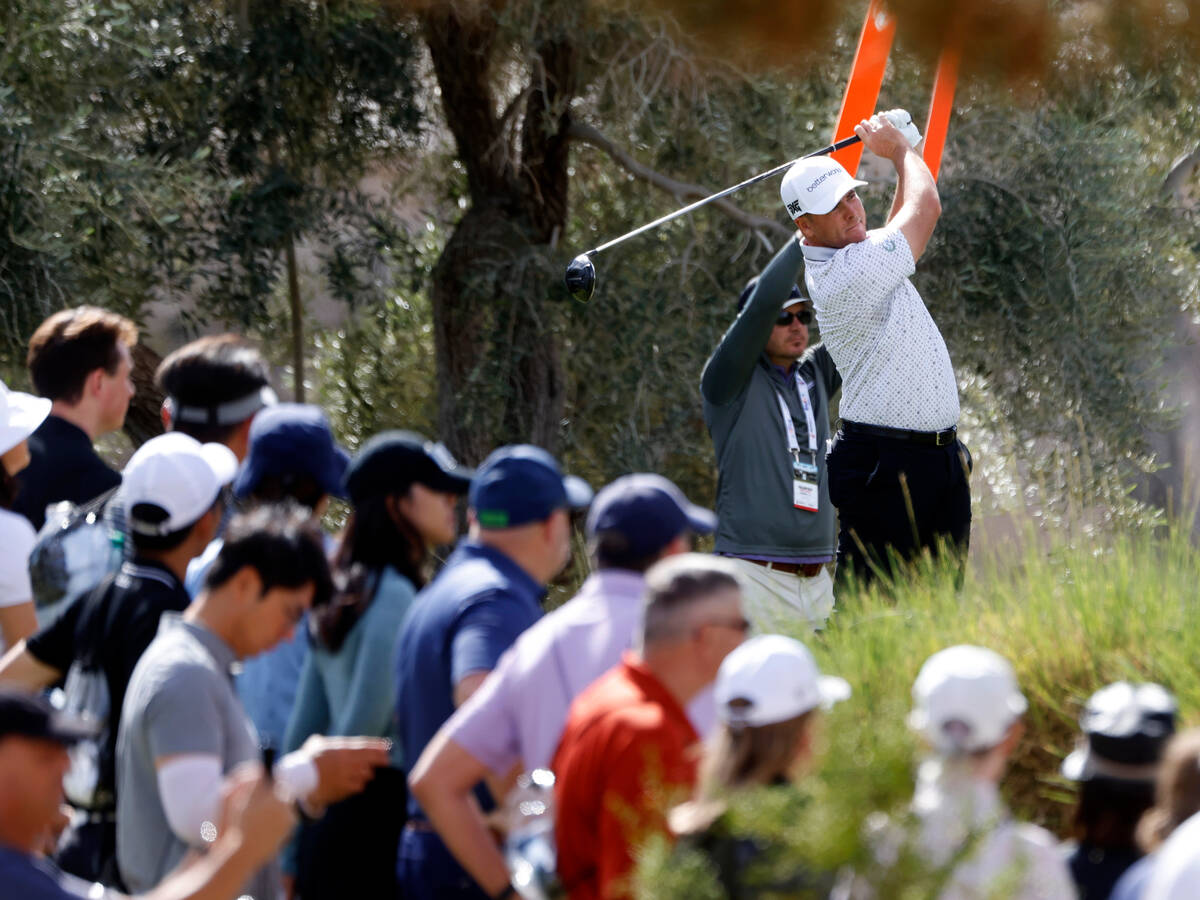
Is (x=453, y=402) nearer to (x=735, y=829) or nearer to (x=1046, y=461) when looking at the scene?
(x=1046, y=461)

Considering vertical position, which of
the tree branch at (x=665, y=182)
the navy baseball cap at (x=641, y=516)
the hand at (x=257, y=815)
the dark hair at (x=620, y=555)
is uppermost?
the tree branch at (x=665, y=182)

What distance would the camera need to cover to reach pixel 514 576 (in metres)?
3.43

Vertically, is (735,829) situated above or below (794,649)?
below

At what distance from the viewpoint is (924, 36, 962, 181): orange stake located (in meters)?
5.89

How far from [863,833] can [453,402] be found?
24.6ft

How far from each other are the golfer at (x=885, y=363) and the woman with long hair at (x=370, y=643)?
1884 millimetres

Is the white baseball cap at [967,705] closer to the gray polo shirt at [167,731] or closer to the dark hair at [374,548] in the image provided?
the gray polo shirt at [167,731]

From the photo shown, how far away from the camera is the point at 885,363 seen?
17.0 feet

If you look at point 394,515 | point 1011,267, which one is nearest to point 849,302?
point 394,515

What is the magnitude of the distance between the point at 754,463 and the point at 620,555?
2483 mm

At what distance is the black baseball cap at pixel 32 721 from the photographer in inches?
98.1

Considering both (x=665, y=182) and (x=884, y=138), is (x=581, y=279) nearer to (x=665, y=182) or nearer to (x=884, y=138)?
(x=884, y=138)

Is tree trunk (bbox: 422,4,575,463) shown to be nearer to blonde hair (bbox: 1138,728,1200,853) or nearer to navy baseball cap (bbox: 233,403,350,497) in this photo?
navy baseball cap (bbox: 233,403,350,497)

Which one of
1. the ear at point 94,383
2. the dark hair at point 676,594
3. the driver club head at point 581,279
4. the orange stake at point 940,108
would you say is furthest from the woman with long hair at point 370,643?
the orange stake at point 940,108
